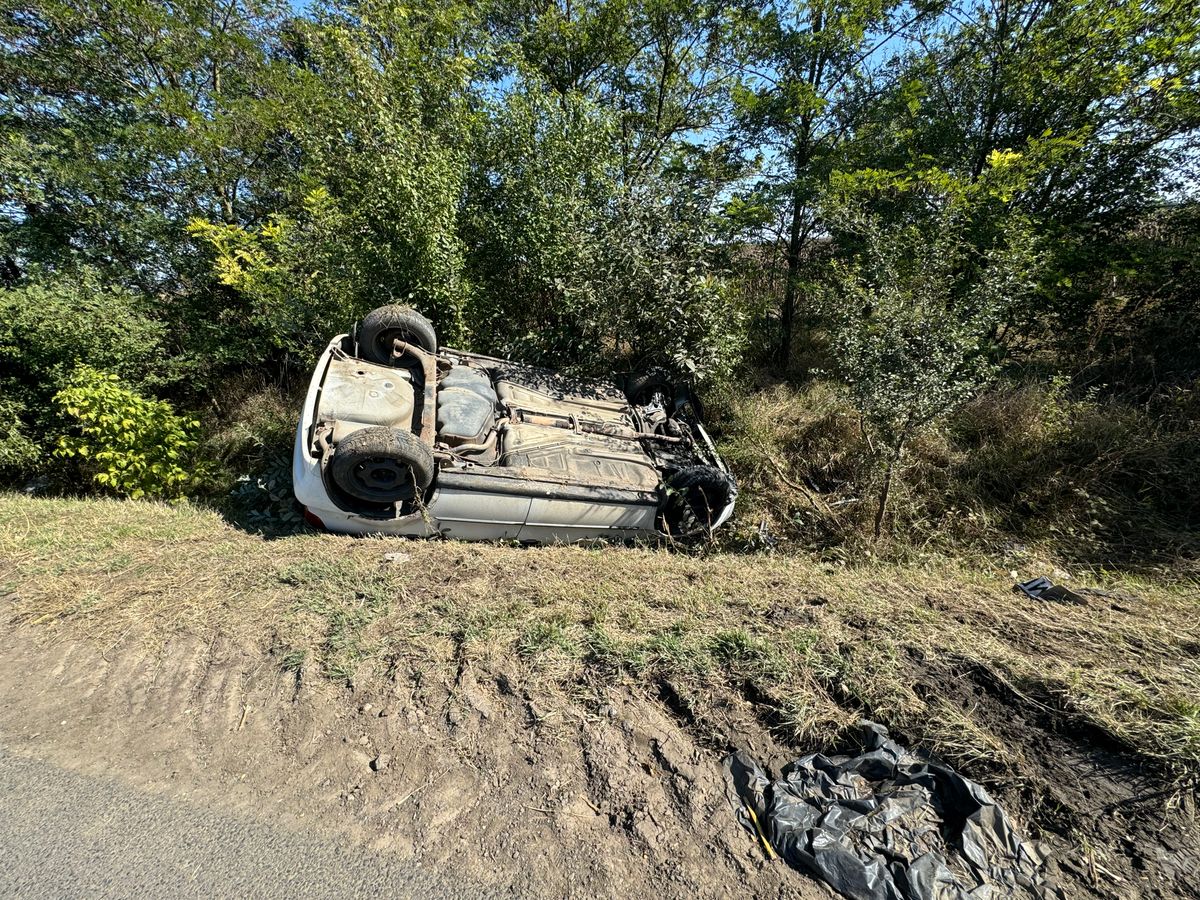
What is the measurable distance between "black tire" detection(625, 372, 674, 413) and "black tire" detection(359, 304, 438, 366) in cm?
248

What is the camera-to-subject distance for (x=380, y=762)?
2.50 metres

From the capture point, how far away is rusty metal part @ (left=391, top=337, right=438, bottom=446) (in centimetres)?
476

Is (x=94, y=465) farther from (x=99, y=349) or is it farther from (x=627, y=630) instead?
(x=627, y=630)

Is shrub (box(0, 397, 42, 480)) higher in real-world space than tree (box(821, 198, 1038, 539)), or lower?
lower

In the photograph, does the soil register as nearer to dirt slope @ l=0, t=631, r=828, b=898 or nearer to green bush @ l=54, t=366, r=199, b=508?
dirt slope @ l=0, t=631, r=828, b=898

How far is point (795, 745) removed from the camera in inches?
101

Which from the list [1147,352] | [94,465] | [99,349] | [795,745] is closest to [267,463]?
[94,465]

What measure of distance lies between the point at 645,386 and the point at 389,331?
125 inches

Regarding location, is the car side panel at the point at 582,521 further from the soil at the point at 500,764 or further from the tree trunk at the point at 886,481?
the tree trunk at the point at 886,481

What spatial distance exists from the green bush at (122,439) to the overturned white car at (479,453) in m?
2.72

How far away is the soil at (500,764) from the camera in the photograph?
6.89 ft

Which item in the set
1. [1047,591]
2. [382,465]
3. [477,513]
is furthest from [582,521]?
[1047,591]

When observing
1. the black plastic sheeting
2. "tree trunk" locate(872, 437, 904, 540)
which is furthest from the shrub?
"tree trunk" locate(872, 437, 904, 540)

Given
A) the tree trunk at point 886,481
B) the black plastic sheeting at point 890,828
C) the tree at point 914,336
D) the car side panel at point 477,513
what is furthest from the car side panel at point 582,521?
the black plastic sheeting at point 890,828
